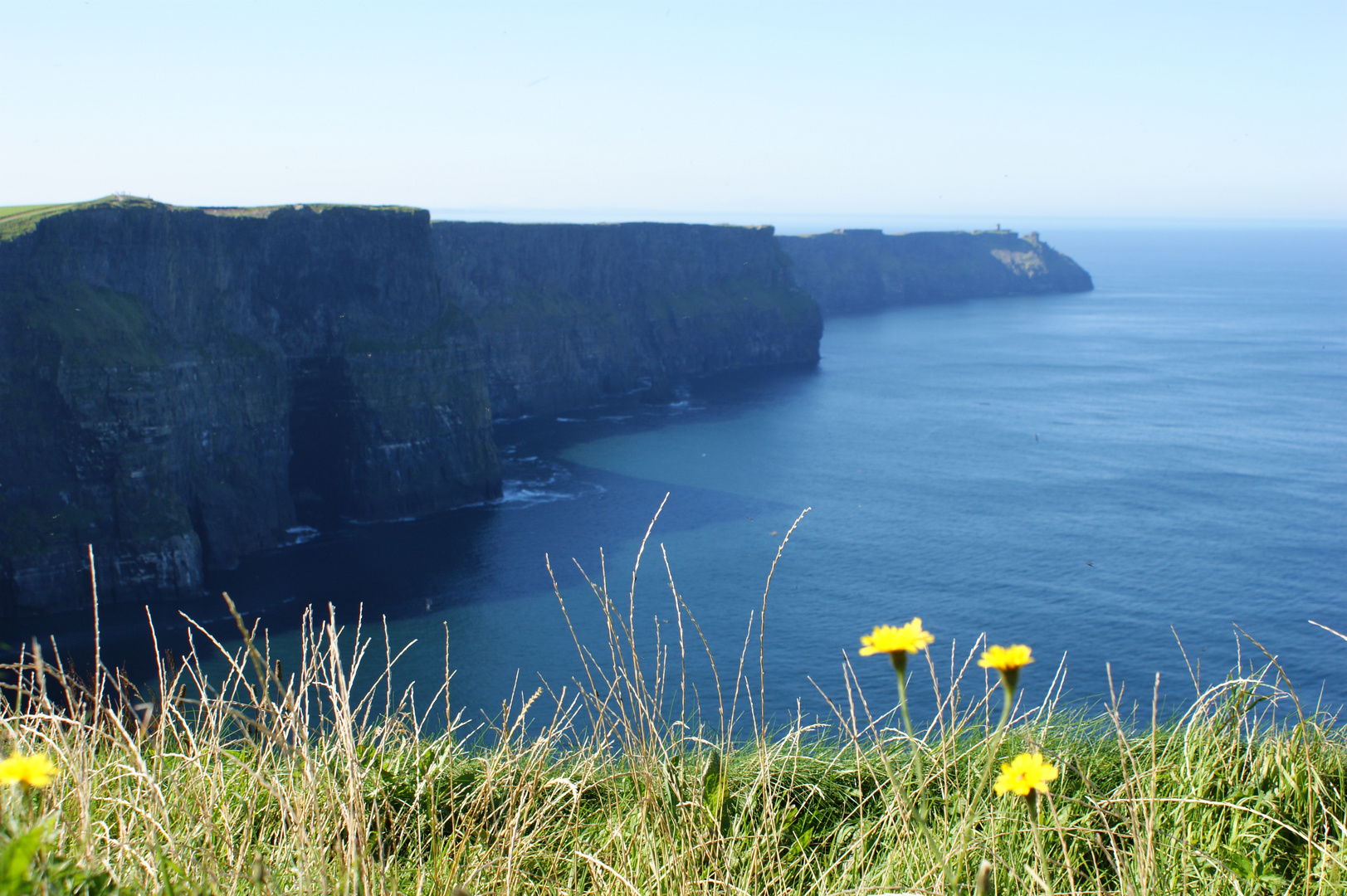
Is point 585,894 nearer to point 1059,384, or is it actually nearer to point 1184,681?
point 1184,681

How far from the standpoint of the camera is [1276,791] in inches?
254

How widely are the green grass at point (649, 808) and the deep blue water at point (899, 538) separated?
18124 mm

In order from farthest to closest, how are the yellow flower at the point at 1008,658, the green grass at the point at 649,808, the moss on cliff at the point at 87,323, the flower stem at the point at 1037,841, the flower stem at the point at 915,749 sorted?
1. the moss on cliff at the point at 87,323
2. the green grass at the point at 649,808
3. the flower stem at the point at 1037,841
4. the yellow flower at the point at 1008,658
5. the flower stem at the point at 915,749

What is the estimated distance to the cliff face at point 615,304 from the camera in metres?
97.9

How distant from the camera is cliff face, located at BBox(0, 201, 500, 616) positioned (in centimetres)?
4578

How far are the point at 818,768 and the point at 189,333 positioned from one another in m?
55.9

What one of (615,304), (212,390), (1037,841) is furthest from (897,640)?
(615,304)

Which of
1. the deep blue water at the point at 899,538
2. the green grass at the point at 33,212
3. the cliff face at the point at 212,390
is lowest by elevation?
the deep blue water at the point at 899,538

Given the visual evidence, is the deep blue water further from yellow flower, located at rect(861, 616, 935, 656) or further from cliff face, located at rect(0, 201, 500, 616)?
yellow flower, located at rect(861, 616, 935, 656)

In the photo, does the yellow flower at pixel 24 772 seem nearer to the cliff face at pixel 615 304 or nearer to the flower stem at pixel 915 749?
the flower stem at pixel 915 749

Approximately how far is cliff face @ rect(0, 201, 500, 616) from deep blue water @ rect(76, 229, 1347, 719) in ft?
13.0

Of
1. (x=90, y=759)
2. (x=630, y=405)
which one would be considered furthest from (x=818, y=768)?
(x=630, y=405)

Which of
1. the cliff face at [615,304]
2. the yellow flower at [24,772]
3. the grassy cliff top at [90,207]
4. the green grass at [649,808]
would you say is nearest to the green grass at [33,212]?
the grassy cliff top at [90,207]

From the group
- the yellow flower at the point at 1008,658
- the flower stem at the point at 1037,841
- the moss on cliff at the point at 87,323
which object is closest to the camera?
the yellow flower at the point at 1008,658
